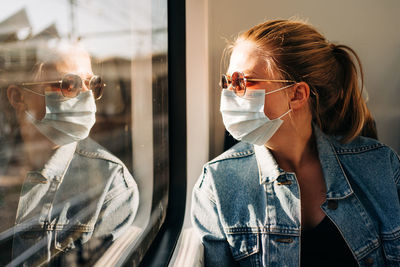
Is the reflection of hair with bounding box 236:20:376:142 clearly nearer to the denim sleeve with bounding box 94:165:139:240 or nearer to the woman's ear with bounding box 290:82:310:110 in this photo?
the woman's ear with bounding box 290:82:310:110

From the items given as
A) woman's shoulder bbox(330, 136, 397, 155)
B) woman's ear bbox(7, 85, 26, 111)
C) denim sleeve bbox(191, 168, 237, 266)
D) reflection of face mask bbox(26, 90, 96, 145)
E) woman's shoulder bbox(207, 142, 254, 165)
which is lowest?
denim sleeve bbox(191, 168, 237, 266)

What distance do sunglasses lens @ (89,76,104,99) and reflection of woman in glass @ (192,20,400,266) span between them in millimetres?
584

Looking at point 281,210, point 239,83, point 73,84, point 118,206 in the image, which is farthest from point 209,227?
point 73,84

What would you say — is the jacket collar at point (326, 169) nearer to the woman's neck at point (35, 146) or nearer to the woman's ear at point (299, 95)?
the woman's ear at point (299, 95)

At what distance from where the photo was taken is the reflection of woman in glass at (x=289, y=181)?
1089mm

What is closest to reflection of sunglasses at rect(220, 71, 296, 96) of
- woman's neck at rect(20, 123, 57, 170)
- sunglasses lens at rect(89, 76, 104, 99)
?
sunglasses lens at rect(89, 76, 104, 99)

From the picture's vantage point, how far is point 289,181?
114 cm

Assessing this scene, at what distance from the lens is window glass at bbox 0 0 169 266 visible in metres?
0.40

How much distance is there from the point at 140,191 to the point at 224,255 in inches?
14.4

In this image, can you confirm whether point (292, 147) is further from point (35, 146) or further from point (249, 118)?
point (35, 146)

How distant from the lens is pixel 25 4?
1.32 ft

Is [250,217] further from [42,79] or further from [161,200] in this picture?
[42,79]

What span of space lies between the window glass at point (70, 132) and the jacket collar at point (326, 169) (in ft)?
1.51

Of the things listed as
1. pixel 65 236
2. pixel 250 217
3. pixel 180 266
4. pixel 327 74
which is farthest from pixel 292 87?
pixel 65 236
